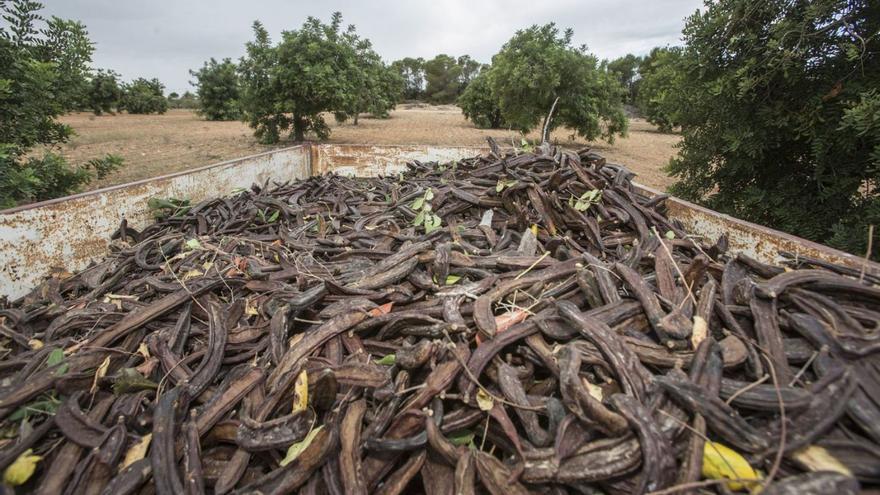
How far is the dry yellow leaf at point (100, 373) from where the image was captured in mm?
1408

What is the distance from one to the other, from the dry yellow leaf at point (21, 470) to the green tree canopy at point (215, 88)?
25866 mm

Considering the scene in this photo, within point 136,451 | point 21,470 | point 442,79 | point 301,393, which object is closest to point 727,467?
point 301,393

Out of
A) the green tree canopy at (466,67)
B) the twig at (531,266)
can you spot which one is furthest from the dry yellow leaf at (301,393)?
the green tree canopy at (466,67)

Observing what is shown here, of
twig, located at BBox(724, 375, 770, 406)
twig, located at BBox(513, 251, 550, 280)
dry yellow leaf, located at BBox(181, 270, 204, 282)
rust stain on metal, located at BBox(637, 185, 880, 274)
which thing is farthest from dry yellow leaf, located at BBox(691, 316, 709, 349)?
dry yellow leaf, located at BBox(181, 270, 204, 282)

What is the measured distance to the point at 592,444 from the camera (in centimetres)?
106

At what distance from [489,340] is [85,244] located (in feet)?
9.01

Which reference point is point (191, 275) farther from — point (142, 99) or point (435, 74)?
point (435, 74)

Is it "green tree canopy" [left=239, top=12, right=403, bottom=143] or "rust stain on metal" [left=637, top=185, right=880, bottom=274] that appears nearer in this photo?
"rust stain on metal" [left=637, top=185, right=880, bottom=274]

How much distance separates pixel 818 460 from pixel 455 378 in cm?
89

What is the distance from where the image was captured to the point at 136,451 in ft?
3.89

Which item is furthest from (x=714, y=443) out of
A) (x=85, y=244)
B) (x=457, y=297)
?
(x=85, y=244)

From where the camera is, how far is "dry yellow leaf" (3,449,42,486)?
111 cm

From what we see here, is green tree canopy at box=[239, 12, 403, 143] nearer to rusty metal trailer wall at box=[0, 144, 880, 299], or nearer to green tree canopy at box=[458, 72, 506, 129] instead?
rusty metal trailer wall at box=[0, 144, 880, 299]

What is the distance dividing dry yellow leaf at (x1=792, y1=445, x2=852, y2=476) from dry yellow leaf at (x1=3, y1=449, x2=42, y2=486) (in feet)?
6.59
